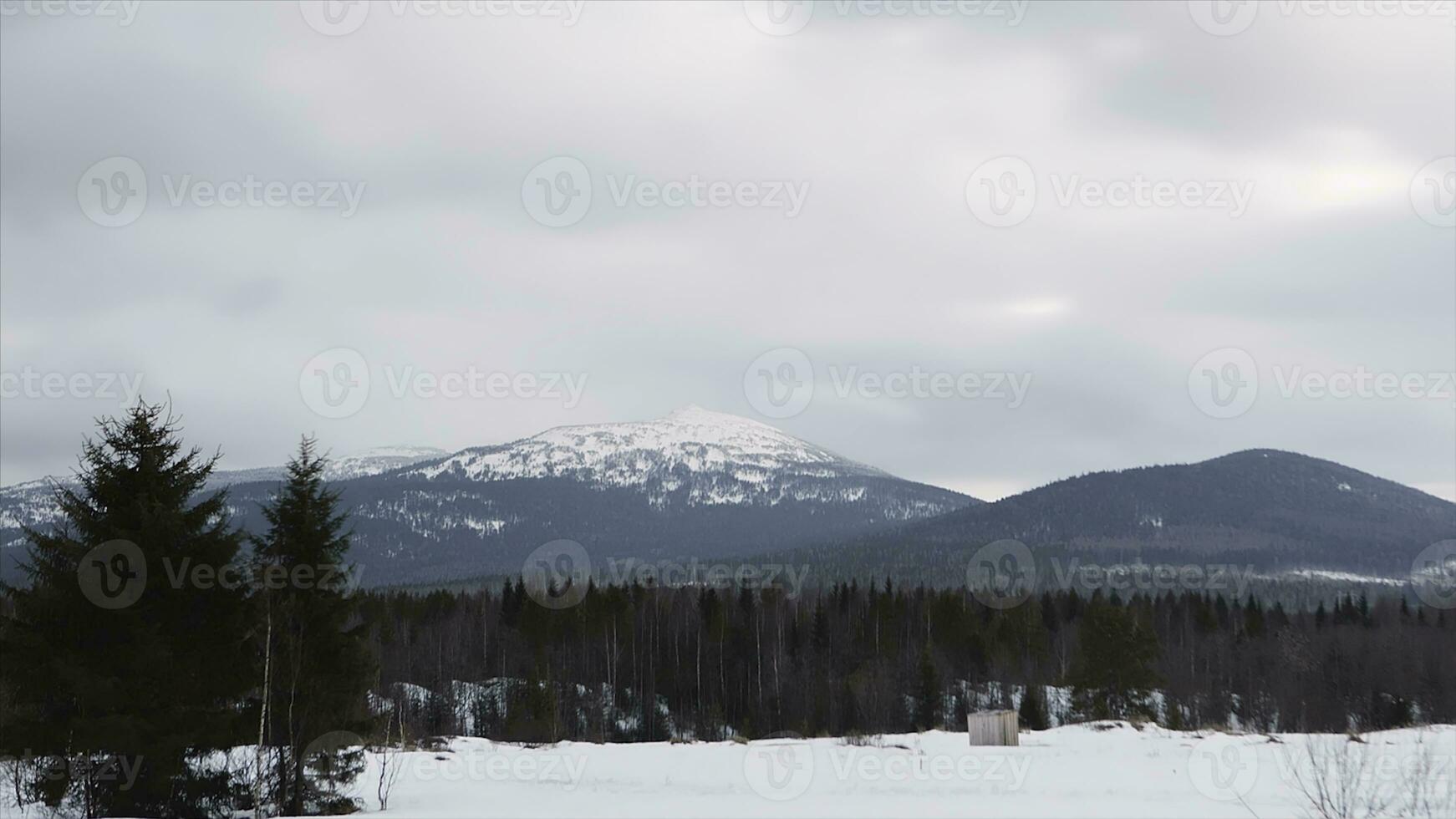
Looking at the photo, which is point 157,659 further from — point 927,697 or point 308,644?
point 927,697

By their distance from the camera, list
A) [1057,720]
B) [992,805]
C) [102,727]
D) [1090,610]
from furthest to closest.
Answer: [1057,720], [1090,610], [992,805], [102,727]

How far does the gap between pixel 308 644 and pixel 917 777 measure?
1707 centimetres

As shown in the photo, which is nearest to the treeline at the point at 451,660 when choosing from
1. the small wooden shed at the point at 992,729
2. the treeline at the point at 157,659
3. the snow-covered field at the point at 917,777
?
the treeline at the point at 157,659

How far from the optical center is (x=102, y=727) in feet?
59.4

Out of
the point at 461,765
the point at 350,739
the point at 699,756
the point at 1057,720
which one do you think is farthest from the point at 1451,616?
the point at 350,739

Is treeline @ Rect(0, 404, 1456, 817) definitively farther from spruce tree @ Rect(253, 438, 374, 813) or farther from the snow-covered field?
the snow-covered field

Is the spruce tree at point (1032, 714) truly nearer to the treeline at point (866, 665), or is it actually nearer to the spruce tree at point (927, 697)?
the treeline at point (866, 665)

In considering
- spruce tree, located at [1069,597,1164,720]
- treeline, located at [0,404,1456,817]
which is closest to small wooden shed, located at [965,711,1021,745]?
treeline, located at [0,404,1456,817]

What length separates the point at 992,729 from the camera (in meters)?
38.9

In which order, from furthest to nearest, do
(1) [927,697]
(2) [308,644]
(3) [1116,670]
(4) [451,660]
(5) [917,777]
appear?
(4) [451,660] → (3) [1116,670] → (1) [927,697] → (5) [917,777] → (2) [308,644]

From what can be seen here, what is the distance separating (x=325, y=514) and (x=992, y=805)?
1625 centimetres

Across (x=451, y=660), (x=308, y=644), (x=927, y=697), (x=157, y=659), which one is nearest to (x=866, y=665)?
(x=927, y=697)

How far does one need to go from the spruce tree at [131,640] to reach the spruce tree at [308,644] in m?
1.04

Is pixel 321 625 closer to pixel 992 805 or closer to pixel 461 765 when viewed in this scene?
pixel 461 765
